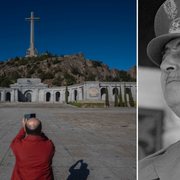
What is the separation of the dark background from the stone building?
3760 cm

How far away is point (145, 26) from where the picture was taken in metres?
1.28

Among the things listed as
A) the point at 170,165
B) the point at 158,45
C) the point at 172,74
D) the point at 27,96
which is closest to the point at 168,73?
the point at 172,74

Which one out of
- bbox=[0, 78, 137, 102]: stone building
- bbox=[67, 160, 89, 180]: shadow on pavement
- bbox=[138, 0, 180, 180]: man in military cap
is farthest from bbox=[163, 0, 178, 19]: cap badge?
bbox=[0, 78, 137, 102]: stone building

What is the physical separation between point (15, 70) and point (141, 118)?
79772 mm

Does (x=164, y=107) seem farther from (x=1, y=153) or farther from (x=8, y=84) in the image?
(x=8, y=84)

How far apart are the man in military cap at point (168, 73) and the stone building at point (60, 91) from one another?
37.9 metres

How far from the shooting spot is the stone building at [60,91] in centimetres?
4069

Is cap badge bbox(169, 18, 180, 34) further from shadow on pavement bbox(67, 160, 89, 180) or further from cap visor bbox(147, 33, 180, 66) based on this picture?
shadow on pavement bbox(67, 160, 89, 180)

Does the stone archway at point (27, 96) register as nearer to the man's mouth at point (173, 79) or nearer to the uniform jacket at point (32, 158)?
the uniform jacket at point (32, 158)

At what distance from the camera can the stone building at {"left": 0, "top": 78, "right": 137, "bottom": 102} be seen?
40.7m

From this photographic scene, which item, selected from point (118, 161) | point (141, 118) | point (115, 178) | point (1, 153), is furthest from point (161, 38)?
point (1, 153)

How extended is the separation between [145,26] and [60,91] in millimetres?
49343

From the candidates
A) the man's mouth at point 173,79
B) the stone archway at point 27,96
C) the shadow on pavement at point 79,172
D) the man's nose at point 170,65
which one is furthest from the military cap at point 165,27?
the stone archway at point 27,96

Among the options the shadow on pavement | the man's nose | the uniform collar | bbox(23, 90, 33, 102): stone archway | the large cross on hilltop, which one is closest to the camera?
the uniform collar
